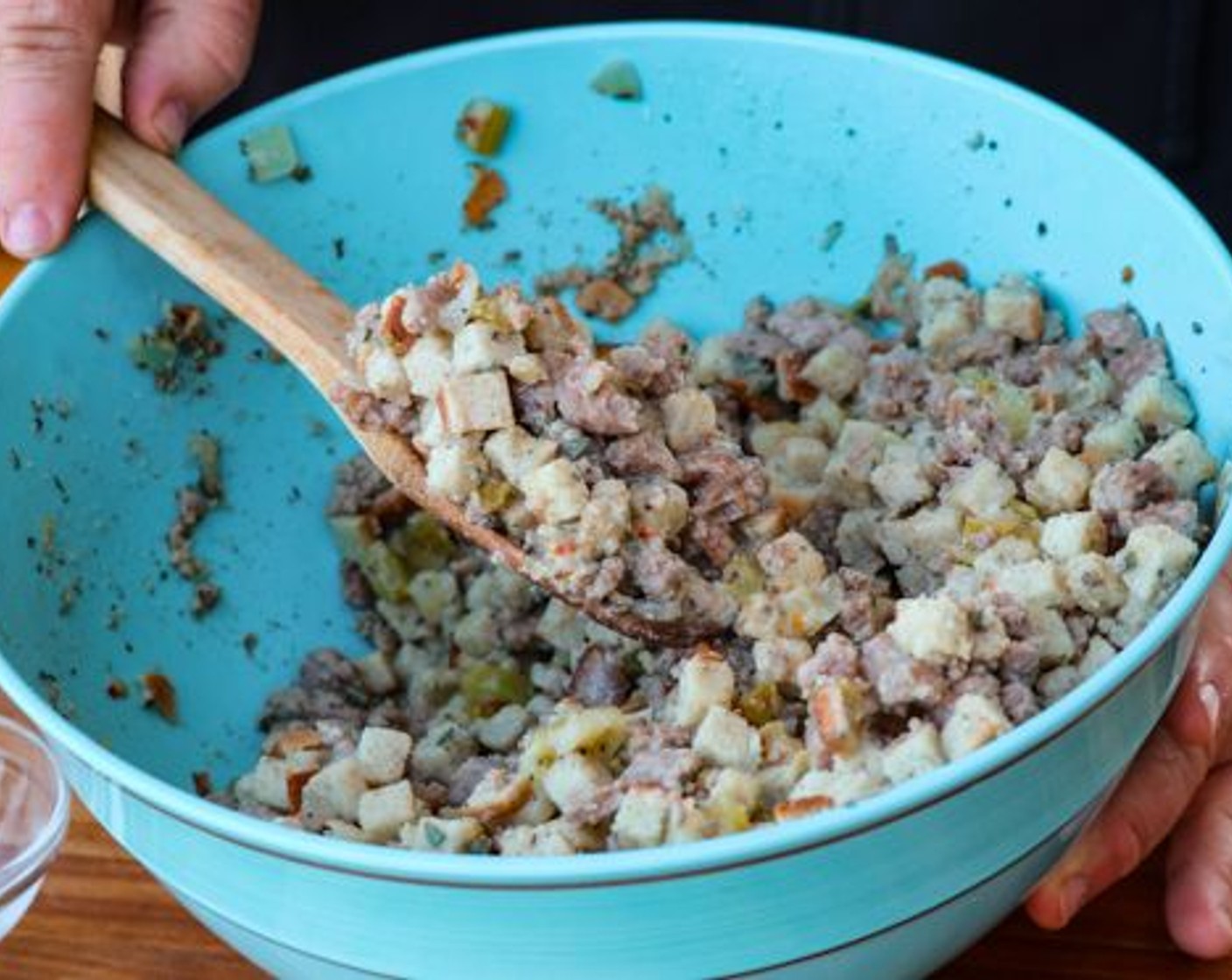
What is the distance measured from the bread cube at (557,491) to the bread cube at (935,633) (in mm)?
250

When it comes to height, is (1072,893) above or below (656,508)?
below

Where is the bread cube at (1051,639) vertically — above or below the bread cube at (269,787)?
above

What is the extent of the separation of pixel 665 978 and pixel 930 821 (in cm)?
18

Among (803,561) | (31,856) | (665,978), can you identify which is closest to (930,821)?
(665,978)

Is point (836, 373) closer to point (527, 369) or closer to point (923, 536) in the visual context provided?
point (923, 536)

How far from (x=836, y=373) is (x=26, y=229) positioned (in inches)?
27.7

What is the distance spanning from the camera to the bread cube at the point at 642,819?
131 cm

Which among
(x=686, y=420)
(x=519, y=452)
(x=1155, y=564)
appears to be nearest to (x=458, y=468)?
(x=519, y=452)

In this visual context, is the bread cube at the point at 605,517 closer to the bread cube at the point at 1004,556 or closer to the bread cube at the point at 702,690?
the bread cube at the point at 702,690

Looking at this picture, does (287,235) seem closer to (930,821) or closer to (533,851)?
(533,851)

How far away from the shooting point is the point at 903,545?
5.44 feet

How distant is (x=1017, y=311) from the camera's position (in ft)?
5.90

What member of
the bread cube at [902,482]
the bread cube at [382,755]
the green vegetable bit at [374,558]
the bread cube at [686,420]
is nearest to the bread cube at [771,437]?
the bread cube at [902,482]

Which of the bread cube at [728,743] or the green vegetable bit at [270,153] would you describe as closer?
the bread cube at [728,743]
